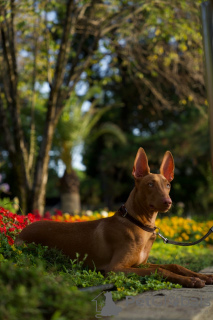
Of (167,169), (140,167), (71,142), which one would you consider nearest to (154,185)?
(140,167)

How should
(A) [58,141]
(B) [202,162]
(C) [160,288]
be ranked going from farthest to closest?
(B) [202,162], (A) [58,141], (C) [160,288]

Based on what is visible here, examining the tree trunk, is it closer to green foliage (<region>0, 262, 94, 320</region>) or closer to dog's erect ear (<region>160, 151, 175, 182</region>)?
dog's erect ear (<region>160, 151, 175, 182</region>)

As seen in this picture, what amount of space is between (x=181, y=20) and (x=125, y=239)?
754 centimetres

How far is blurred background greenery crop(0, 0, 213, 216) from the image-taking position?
906 cm

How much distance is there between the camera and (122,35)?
1061 centimetres

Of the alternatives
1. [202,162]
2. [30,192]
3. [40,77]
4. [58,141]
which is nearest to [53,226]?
[30,192]

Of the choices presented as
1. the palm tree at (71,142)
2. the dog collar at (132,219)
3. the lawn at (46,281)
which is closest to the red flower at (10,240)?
the lawn at (46,281)

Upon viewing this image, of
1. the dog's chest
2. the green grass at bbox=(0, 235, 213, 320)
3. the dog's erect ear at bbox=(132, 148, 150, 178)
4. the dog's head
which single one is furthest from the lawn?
the dog's erect ear at bbox=(132, 148, 150, 178)

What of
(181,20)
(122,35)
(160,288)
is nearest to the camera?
(160,288)

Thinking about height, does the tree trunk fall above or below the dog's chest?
below

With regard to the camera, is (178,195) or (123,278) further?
(178,195)

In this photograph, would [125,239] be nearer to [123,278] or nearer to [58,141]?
[123,278]

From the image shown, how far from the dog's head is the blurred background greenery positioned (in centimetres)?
177

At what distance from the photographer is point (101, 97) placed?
20984mm
